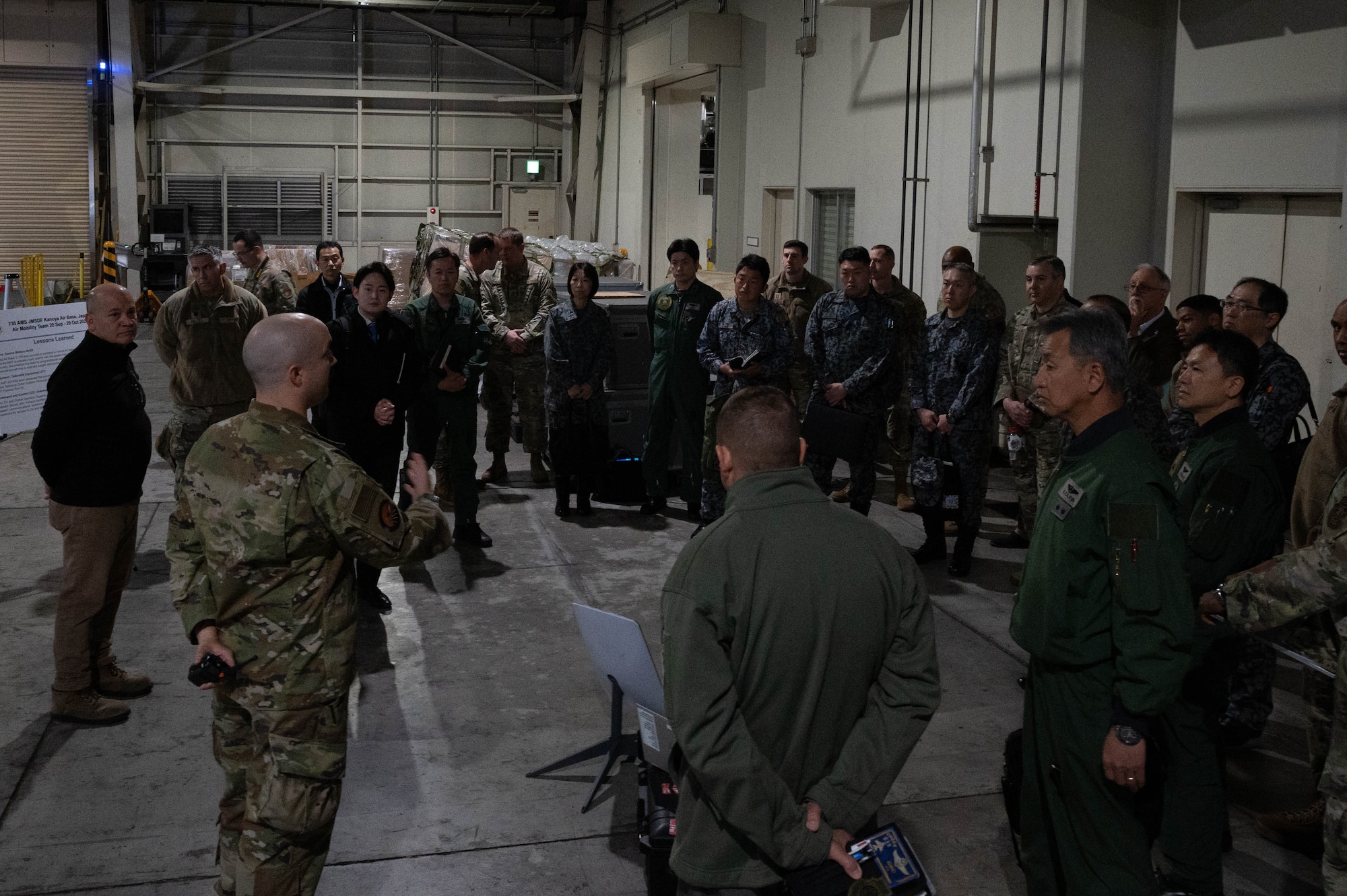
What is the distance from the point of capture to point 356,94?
1958 centimetres

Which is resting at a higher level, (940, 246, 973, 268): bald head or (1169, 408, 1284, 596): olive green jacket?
(940, 246, 973, 268): bald head

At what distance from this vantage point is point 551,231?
21125 mm

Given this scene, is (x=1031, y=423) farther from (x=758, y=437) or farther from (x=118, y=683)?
(x=118, y=683)

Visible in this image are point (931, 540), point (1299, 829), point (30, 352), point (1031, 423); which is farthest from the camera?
point (30, 352)

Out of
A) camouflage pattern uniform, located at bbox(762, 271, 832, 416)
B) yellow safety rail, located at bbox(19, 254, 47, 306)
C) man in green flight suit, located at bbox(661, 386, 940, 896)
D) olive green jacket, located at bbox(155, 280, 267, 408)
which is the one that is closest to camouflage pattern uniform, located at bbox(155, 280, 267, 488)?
olive green jacket, located at bbox(155, 280, 267, 408)

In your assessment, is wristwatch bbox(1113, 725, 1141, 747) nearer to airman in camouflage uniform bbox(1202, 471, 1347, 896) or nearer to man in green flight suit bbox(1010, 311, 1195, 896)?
man in green flight suit bbox(1010, 311, 1195, 896)

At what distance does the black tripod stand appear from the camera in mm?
4047

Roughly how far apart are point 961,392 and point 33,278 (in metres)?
14.8

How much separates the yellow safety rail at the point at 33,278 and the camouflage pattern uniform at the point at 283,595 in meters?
14.8

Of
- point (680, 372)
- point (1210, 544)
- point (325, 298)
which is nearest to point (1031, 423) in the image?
point (680, 372)

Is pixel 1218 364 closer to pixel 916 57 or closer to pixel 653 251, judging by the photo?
pixel 916 57

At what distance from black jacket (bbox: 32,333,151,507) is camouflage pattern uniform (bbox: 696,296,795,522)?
341 cm

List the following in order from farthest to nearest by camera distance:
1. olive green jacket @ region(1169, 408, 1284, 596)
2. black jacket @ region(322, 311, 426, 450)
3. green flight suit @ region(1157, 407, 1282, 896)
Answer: black jacket @ region(322, 311, 426, 450), olive green jacket @ region(1169, 408, 1284, 596), green flight suit @ region(1157, 407, 1282, 896)

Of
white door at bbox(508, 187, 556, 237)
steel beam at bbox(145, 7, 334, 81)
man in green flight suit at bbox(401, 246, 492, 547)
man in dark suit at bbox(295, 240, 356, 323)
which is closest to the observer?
man in green flight suit at bbox(401, 246, 492, 547)
